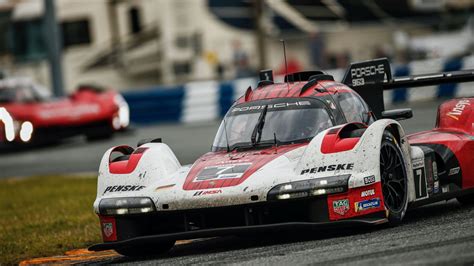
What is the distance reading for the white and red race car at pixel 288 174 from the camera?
28.7ft

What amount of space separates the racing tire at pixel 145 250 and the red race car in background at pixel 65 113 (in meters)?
16.3

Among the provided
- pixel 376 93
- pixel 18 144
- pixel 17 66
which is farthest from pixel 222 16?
pixel 376 93

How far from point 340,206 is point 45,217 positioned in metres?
5.45

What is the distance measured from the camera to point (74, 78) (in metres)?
40.6

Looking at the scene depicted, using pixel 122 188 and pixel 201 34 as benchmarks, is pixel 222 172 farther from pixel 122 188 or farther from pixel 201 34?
pixel 201 34

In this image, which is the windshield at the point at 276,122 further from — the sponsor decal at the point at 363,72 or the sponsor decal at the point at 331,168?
the sponsor decal at the point at 363,72

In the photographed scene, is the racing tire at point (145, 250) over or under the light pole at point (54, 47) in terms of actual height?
under

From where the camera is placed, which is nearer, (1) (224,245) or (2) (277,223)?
(2) (277,223)

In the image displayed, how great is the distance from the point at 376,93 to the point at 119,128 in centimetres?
1518

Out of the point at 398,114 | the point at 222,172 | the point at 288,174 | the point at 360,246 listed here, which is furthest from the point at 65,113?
the point at 360,246

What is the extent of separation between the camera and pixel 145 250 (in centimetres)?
950

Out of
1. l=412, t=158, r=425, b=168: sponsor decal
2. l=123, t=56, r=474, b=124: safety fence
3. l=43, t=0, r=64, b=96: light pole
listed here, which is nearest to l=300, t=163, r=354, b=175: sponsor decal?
l=412, t=158, r=425, b=168: sponsor decal

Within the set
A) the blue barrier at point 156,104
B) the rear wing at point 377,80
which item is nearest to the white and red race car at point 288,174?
the rear wing at point 377,80

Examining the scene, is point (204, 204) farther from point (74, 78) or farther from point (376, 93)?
point (74, 78)
